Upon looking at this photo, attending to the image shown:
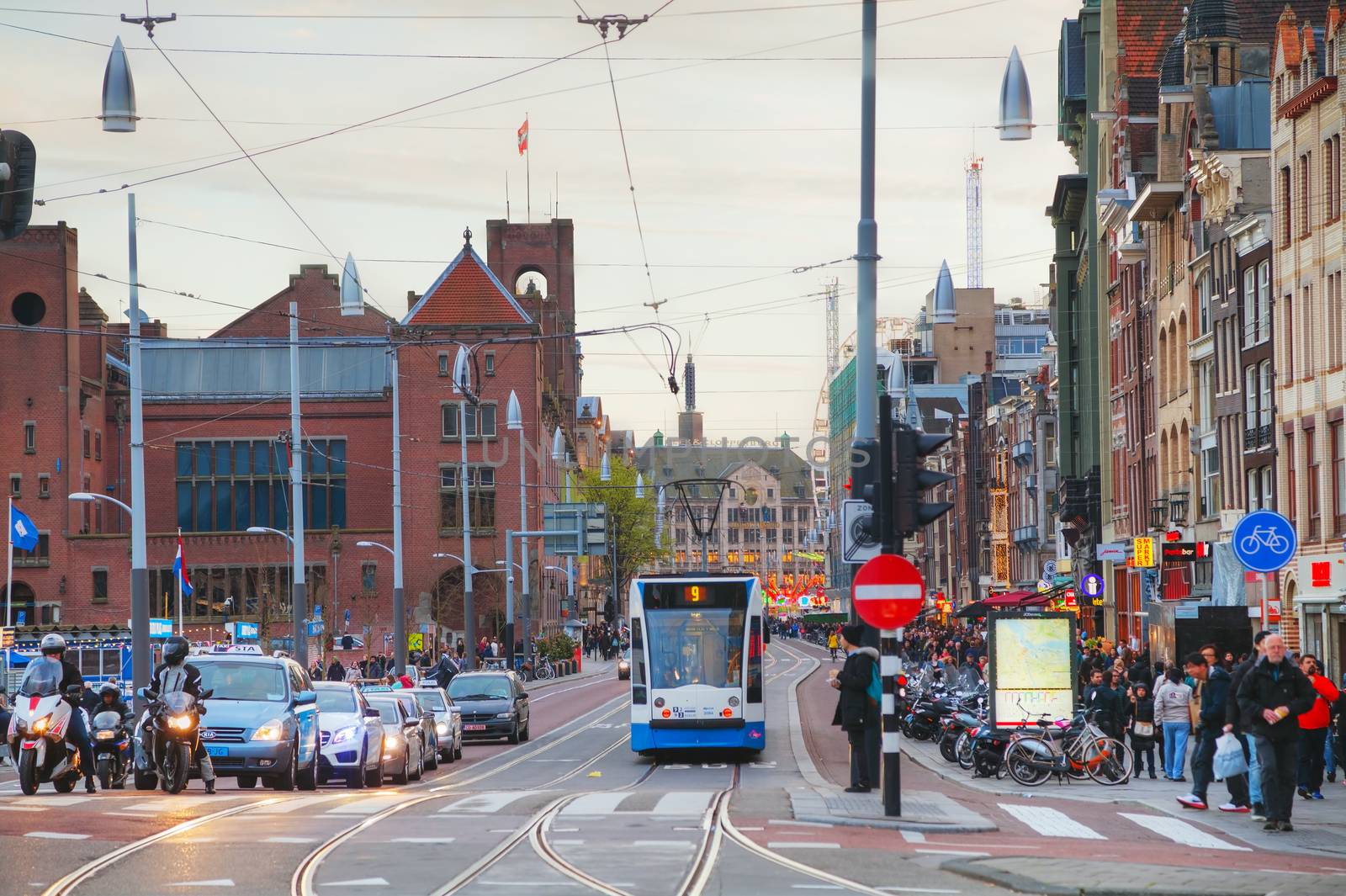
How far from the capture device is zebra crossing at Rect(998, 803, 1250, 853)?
17219 mm

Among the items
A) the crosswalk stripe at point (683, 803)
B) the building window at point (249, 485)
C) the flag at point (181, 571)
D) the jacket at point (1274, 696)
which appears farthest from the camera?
the building window at point (249, 485)

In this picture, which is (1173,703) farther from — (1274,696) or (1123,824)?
(1274,696)

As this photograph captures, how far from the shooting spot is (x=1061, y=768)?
25766 millimetres

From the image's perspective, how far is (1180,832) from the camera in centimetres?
1828

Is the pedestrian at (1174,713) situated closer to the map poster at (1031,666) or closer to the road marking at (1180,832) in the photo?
the map poster at (1031,666)

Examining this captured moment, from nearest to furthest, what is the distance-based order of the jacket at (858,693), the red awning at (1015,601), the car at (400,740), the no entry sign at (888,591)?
the no entry sign at (888,591) → the jacket at (858,693) → the car at (400,740) → the red awning at (1015,601)

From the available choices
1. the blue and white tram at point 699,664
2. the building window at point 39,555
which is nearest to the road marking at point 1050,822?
the blue and white tram at point 699,664

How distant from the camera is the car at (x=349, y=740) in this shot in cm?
2620

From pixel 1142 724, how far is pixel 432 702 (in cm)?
1367

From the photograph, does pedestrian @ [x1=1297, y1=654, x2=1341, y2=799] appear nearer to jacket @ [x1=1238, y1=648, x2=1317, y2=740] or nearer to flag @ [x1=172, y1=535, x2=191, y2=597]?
jacket @ [x1=1238, y1=648, x2=1317, y2=740]

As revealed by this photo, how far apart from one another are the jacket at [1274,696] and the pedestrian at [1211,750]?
7.17 ft

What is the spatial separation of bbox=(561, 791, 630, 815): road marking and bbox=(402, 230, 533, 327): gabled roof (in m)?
78.3

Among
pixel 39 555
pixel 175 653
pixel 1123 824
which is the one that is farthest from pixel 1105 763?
pixel 39 555

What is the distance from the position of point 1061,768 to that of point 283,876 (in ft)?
48.0
